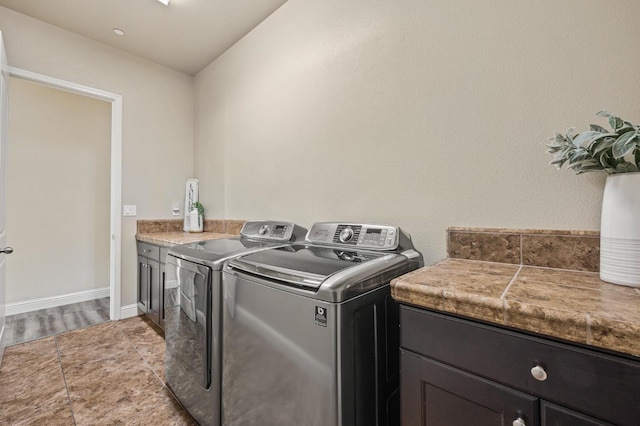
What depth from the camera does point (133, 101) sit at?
2900 millimetres

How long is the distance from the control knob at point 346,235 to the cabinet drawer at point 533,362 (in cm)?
66

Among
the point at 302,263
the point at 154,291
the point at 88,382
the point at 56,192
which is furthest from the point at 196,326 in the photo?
the point at 56,192

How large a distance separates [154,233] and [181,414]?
1.96m

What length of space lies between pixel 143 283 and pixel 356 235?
2456 mm

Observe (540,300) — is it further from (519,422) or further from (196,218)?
(196,218)

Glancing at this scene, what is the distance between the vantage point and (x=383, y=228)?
1.38m

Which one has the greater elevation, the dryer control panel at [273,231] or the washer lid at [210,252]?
the dryer control panel at [273,231]

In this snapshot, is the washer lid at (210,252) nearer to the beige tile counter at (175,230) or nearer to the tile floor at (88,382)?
the beige tile counter at (175,230)

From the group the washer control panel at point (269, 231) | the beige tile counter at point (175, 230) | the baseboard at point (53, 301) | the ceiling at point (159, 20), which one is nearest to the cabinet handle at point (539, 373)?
the washer control panel at point (269, 231)

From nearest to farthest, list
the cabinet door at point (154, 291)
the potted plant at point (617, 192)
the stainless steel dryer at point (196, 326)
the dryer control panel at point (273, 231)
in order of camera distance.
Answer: the potted plant at point (617, 192)
the stainless steel dryer at point (196, 326)
the dryer control panel at point (273, 231)
the cabinet door at point (154, 291)

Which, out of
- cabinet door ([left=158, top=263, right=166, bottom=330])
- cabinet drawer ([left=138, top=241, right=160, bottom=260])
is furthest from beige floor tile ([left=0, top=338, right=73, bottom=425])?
cabinet drawer ([left=138, top=241, right=160, bottom=260])

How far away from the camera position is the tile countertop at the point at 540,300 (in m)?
0.55

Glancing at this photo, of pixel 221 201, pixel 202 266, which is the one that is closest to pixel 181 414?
pixel 202 266

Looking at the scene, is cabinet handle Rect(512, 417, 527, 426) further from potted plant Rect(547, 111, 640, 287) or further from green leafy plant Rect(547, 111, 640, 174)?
green leafy plant Rect(547, 111, 640, 174)
